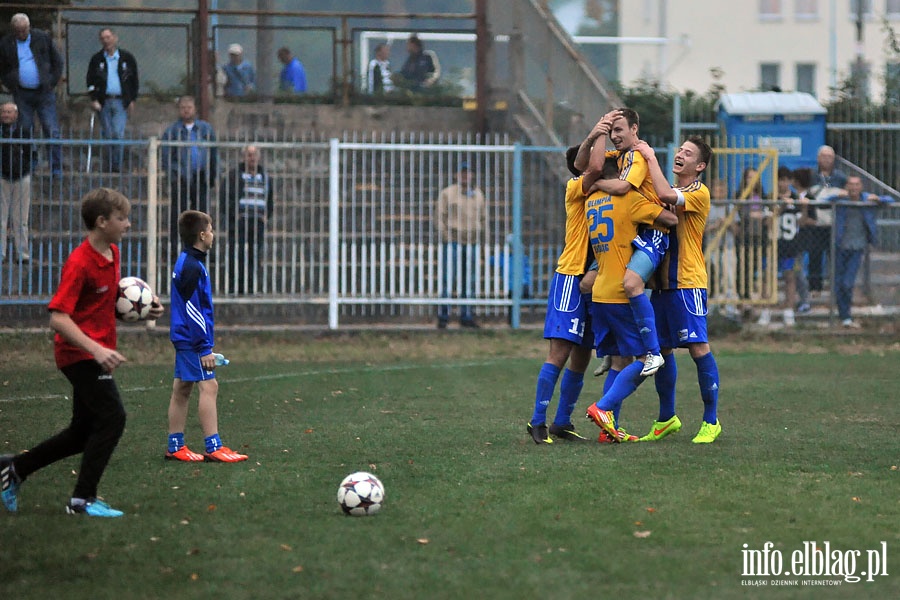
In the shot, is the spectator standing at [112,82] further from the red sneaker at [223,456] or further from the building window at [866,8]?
the building window at [866,8]

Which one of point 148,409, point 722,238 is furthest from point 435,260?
point 148,409

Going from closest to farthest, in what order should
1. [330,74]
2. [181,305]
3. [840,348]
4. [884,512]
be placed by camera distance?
[884,512] < [181,305] < [840,348] < [330,74]

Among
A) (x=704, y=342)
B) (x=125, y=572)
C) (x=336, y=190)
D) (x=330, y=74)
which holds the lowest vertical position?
(x=125, y=572)

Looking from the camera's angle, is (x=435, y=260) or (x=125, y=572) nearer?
(x=125, y=572)

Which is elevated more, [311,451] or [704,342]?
[704,342]

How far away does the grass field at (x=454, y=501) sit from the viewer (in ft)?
16.4

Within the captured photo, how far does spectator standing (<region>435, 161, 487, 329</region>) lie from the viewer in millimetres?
17312

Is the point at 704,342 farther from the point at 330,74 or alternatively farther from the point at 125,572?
the point at 330,74

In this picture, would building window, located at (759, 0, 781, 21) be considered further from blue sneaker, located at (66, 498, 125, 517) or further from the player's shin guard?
blue sneaker, located at (66, 498, 125, 517)

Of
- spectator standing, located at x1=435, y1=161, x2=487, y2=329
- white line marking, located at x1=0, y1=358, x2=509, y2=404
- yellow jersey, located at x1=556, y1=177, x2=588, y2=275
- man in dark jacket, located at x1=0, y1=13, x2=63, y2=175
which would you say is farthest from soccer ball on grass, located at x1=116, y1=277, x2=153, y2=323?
man in dark jacket, located at x1=0, y1=13, x2=63, y2=175

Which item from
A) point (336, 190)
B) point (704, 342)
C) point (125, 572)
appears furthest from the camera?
point (336, 190)

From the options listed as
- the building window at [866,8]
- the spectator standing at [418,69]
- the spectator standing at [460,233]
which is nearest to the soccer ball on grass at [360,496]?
the spectator standing at [460,233]

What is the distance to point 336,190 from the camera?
17203mm

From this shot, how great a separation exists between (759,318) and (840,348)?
1.92m
